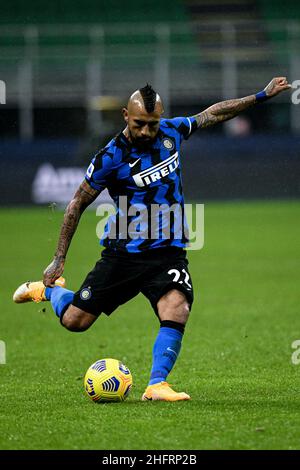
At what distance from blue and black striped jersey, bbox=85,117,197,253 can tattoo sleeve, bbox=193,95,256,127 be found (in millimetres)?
355

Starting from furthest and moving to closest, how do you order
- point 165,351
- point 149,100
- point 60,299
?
point 60,299
point 165,351
point 149,100

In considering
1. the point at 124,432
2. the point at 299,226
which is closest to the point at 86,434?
the point at 124,432

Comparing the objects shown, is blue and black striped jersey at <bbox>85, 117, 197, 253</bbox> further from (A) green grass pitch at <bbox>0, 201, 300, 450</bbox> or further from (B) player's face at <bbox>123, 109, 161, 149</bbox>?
(A) green grass pitch at <bbox>0, 201, 300, 450</bbox>

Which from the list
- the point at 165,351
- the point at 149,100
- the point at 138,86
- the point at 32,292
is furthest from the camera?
the point at 138,86

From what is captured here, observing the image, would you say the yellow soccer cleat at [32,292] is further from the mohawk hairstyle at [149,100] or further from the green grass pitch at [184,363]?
the mohawk hairstyle at [149,100]

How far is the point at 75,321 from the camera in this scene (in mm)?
6691

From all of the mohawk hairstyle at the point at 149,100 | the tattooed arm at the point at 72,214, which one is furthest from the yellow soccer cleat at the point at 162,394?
the mohawk hairstyle at the point at 149,100

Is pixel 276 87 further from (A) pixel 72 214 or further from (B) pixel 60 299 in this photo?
(B) pixel 60 299

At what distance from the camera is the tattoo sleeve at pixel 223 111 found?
6.87 m

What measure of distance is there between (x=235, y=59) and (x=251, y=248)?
9488mm

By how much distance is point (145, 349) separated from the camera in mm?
8898

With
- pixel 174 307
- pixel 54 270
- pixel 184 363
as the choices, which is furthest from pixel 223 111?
pixel 184 363

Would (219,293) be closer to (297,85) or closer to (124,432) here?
(124,432)

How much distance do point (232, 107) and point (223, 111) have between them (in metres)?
0.07
